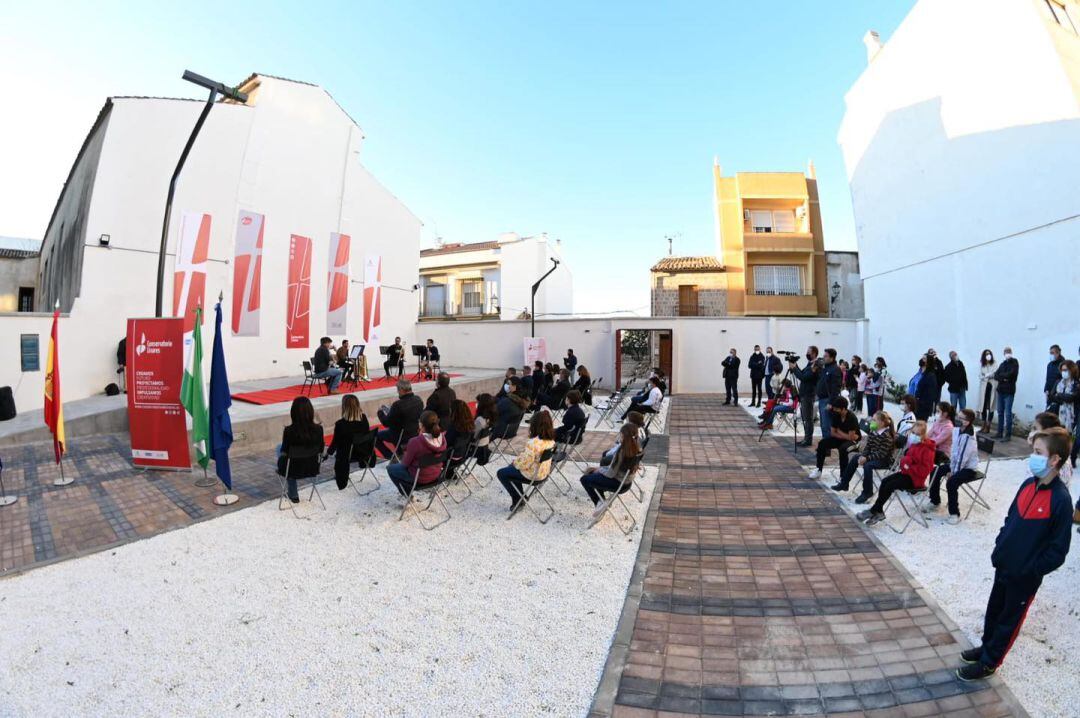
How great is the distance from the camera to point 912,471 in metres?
5.23

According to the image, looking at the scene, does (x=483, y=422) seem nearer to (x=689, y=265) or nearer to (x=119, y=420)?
(x=119, y=420)

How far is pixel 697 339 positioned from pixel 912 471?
560 inches

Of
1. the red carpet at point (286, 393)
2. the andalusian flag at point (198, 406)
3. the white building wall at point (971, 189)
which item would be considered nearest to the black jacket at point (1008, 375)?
the white building wall at point (971, 189)

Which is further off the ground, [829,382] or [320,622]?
[829,382]

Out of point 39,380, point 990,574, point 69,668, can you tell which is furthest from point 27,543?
point 990,574

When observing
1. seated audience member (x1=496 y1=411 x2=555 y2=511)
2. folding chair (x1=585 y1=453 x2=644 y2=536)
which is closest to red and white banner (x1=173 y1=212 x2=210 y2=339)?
seated audience member (x1=496 y1=411 x2=555 y2=511)

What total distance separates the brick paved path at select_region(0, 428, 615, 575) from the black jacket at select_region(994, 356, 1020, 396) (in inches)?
479

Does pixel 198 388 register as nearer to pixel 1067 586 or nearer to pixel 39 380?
pixel 39 380

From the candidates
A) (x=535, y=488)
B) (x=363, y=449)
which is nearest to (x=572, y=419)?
(x=535, y=488)

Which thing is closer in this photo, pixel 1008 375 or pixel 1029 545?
pixel 1029 545

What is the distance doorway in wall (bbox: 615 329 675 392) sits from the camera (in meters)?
19.4

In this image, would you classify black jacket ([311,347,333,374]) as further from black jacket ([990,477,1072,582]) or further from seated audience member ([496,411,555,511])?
black jacket ([990,477,1072,582])

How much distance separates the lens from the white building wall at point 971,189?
10688mm

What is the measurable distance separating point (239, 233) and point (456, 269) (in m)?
17.3
